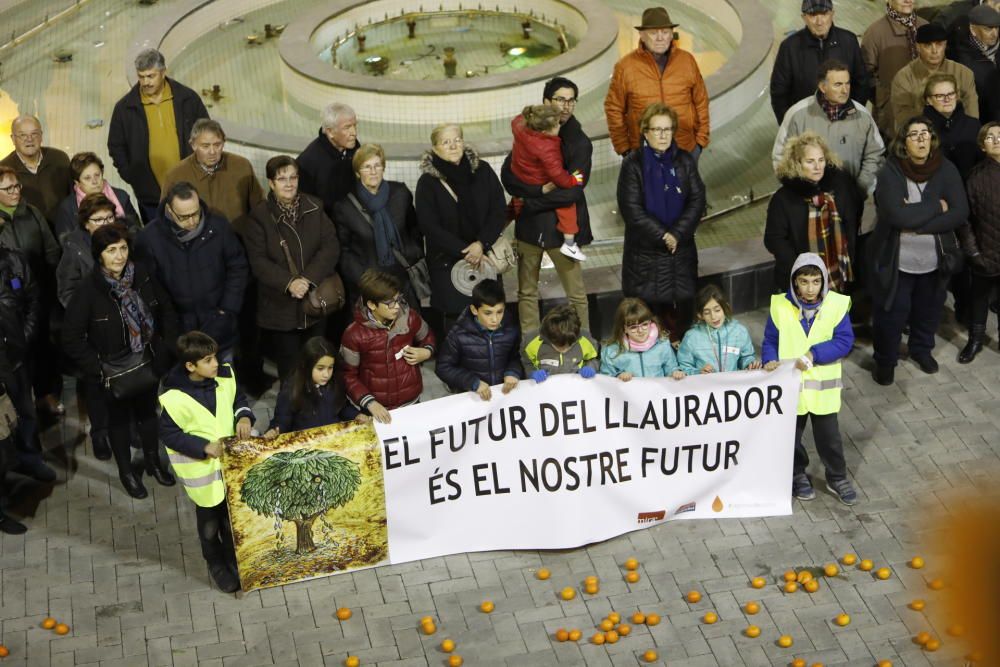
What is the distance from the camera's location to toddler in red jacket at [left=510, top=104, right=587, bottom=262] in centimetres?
895

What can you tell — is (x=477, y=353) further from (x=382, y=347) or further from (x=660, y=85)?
(x=660, y=85)

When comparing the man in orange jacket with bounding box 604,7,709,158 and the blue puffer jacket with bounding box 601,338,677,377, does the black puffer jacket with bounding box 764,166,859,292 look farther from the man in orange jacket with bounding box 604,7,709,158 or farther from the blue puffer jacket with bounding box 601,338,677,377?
the blue puffer jacket with bounding box 601,338,677,377

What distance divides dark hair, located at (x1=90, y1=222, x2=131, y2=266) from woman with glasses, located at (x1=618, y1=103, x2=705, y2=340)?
3171 mm

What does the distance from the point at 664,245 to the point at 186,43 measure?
29.7 ft

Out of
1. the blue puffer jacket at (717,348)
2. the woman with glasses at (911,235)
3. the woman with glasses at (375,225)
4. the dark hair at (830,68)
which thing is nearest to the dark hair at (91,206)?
the woman with glasses at (375,225)

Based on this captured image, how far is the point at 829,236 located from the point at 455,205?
2.49m

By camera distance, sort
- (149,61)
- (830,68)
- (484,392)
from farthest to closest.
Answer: (149,61) → (830,68) → (484,392)

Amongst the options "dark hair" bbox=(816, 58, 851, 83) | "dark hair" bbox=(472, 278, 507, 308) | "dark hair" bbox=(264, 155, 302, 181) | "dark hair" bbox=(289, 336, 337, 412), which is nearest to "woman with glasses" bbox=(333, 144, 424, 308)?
"dark hair" bbox=(264, 155, 302, 181)

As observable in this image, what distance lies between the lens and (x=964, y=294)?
10391mm

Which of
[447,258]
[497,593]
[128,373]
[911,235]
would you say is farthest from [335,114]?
[911,235]

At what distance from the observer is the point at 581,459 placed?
7.99m

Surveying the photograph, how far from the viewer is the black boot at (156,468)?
8.91 m

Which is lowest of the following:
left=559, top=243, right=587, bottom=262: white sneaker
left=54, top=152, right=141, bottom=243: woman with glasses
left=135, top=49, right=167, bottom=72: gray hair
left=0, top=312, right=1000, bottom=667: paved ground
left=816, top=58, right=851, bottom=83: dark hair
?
left=0, top=312, right=1000, bottom=667: paved ground

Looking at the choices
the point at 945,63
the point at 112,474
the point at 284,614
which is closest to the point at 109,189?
the point at 112,474
